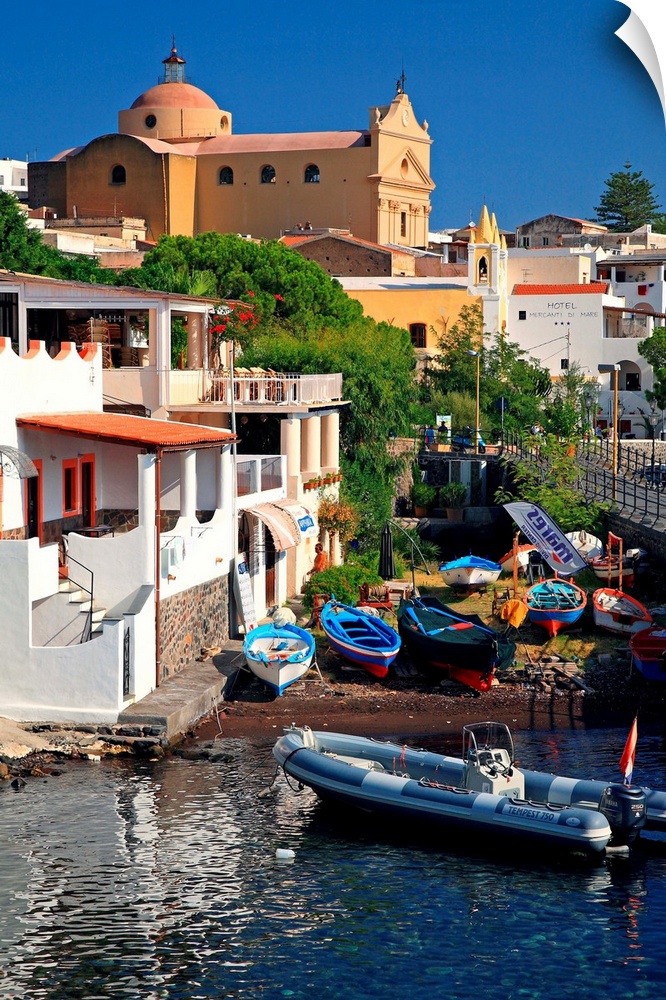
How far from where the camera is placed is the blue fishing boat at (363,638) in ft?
89.9

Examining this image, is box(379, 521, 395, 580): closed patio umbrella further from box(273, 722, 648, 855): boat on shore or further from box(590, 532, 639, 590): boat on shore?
box(273, 722, 648, 855): boat on shore

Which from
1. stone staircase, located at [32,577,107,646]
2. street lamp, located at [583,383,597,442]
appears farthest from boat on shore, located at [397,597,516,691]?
street lamp, located at [583,383,597,442]

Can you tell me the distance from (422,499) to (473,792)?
85.3ft

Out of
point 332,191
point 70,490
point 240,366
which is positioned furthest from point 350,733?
point 332,191

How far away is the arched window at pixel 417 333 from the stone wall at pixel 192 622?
1461 inches

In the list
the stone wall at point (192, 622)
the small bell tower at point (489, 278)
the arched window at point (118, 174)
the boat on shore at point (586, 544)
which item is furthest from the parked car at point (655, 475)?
the arched window at point (118, 174)

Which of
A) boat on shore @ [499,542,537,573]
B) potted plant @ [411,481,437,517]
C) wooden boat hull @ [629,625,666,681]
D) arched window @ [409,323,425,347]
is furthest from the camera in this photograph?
arched window @ [409,323,425,347]

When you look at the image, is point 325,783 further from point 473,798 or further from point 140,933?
point 140,933

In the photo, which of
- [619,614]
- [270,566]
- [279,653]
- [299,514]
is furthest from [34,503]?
[619,614]

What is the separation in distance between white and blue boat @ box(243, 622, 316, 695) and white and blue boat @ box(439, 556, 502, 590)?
7229 millimetres

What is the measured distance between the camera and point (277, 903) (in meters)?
18.2

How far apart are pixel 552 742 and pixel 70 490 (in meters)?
9.91

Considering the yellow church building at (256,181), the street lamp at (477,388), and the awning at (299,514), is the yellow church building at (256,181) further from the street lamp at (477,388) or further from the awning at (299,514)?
the awning at (299,514)

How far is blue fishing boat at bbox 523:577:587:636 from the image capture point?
3025 cm
